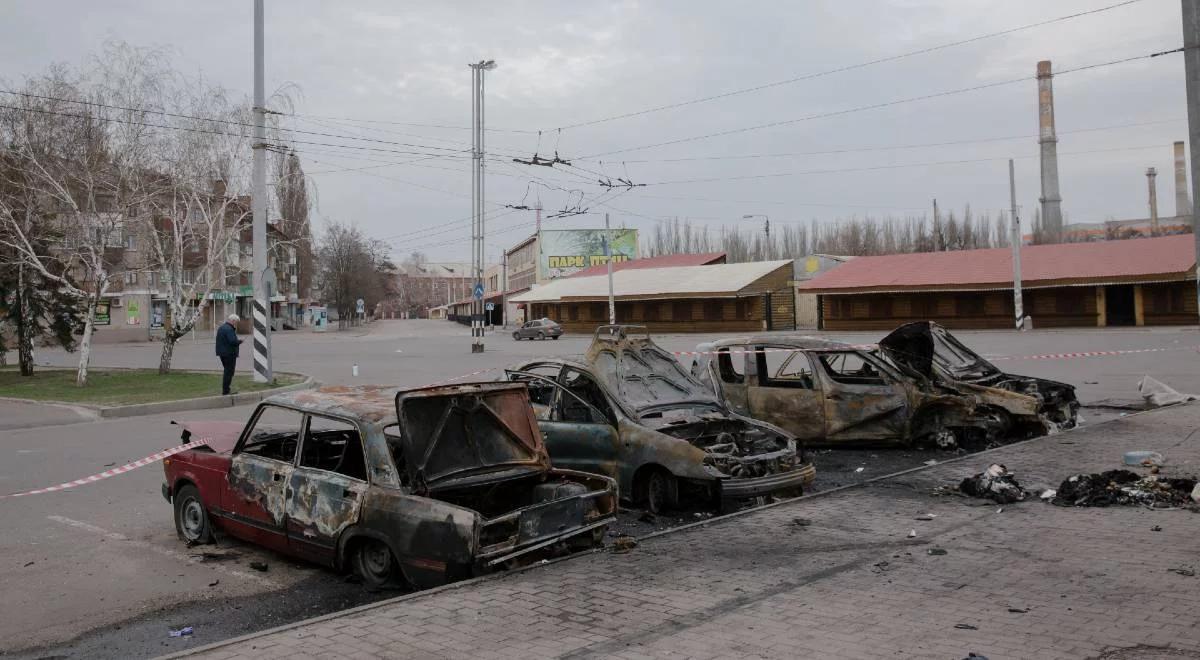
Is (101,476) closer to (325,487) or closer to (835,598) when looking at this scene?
(325,487)

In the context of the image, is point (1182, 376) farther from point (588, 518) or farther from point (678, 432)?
point (588, 518)

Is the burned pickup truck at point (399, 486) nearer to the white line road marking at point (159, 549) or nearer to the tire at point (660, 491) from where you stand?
the white line road marking at point (159, 549)

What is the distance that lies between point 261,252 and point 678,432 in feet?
54.8

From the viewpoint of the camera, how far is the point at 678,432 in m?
8.40

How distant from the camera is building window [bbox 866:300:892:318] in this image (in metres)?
50.7

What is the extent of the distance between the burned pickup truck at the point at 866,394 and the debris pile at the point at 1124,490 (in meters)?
2.73

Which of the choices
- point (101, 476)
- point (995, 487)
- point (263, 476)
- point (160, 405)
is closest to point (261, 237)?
point (160, 405)

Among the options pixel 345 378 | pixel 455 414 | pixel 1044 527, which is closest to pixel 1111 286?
pixel 345 378

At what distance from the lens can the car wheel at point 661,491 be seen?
7832 millimetres

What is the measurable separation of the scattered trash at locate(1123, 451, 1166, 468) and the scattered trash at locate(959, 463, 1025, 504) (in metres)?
1.74

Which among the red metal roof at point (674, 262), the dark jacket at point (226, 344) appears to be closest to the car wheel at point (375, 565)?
the dark jacket at point (226, 344)

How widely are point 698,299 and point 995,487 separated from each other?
50.3m

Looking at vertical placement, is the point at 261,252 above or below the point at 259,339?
above

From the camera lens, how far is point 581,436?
27.0 feet
